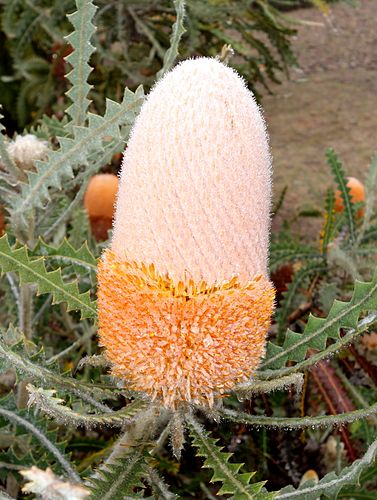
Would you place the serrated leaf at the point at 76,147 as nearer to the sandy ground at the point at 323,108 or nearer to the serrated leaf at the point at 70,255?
the serrated leaf at the point at 70,255

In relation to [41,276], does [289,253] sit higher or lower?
lower

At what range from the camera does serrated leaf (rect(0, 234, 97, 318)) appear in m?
0.72

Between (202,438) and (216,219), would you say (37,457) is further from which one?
(216,219)

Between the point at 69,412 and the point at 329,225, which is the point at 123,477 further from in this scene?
the point at 329,225

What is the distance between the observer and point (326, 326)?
72 cm

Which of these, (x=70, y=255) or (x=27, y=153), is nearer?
(x=70, y=255)

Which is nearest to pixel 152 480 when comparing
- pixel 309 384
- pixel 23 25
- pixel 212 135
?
pixel 212 135

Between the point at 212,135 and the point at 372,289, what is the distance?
0.71 ft

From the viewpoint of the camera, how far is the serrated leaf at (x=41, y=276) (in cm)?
72

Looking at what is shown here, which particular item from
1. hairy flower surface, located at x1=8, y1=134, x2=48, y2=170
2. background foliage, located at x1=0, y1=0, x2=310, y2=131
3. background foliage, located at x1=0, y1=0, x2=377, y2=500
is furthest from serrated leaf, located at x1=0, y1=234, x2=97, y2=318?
background foliage, located at x1=0, y1=0, x2=310, y2=131

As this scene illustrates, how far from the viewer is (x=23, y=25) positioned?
235cm

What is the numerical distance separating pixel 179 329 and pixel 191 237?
0.08 meters

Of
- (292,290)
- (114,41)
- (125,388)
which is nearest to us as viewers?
(125,388)

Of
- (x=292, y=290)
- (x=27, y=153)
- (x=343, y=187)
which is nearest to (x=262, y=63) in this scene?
(x=343, y=187)
